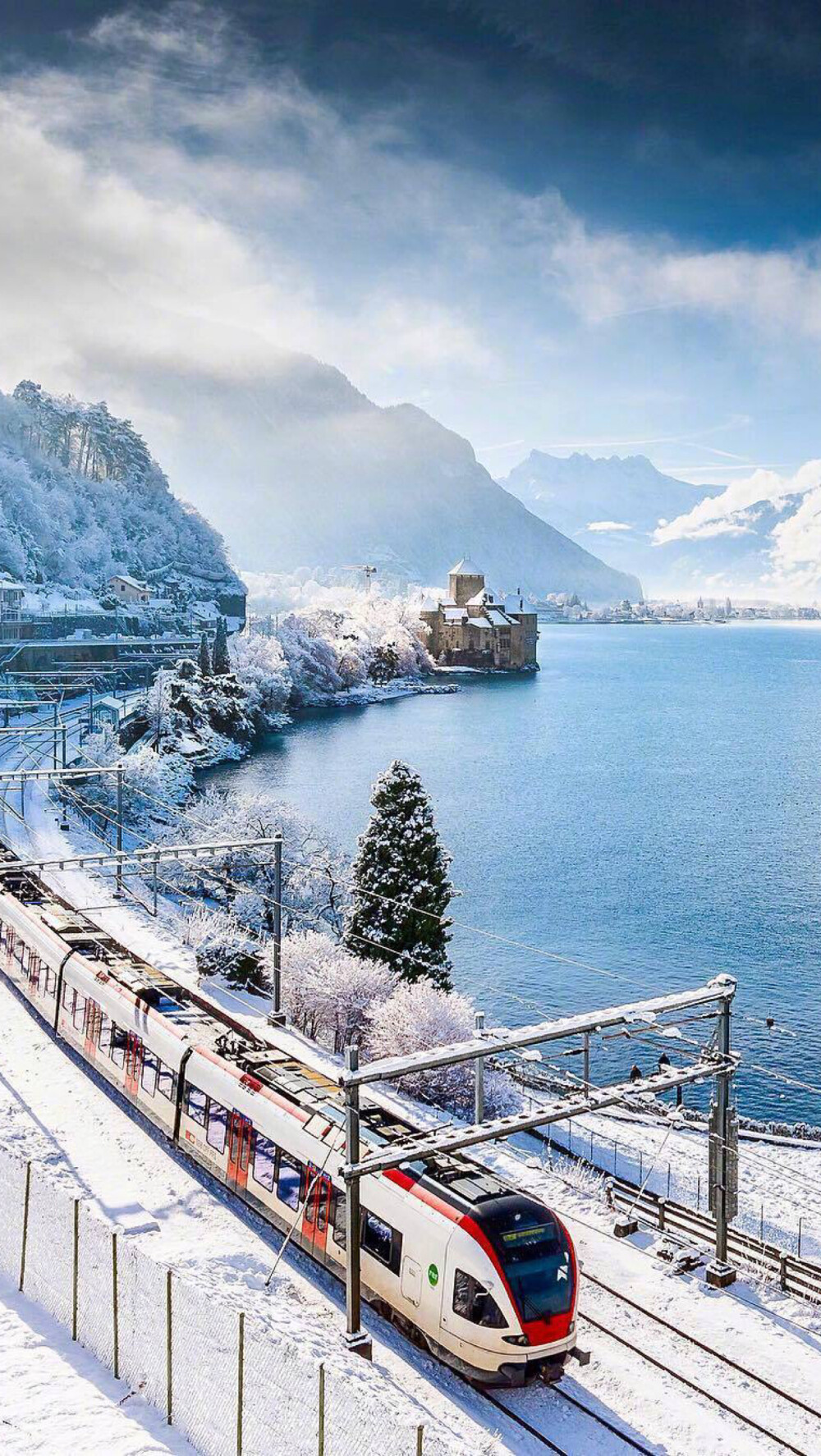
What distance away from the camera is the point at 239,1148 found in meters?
14.5

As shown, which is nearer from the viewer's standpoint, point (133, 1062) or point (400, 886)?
point (133, 1062)

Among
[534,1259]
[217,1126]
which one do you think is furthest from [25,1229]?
[534,1259]

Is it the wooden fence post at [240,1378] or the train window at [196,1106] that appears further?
the train window at [196,1106]

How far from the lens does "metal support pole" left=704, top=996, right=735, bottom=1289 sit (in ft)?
46.5

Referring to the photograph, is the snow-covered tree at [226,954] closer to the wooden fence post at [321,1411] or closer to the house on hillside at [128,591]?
the wooden fence post at [321,1411]

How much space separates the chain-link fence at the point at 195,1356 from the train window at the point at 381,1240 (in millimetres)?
1187

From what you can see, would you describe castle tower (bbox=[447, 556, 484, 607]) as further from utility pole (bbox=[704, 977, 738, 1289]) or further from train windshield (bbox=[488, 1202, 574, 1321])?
train windshield (bbox=[488, 1202, 574, 1321])

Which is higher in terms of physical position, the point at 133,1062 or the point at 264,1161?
the point at 264,1161

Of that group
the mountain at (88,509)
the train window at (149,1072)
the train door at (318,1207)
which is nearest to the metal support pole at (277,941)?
the train window at (149,1072)

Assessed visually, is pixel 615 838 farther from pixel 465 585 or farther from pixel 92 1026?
pixel 465 585

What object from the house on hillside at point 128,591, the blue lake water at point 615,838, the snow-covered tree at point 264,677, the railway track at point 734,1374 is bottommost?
the blue lake water at point 615,838

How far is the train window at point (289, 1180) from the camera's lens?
13.3 meters

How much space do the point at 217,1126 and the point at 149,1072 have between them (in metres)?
2.30

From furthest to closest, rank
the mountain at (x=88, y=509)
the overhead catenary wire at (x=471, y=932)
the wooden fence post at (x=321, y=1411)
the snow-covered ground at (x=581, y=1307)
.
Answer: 1. the mountain at (x=88, y=509)
2. the overhead catenary wire at (x=471, y=932)
3. the snow-covered ground at (x=581, y=1307)
4. the wooden fence post at (x=321, y=1411)
